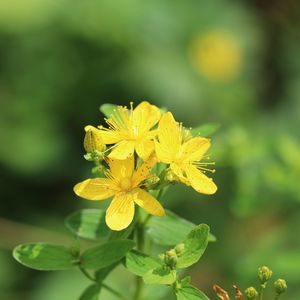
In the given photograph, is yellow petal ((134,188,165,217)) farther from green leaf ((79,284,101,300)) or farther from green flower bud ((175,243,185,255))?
green leaf ((79,284,101,300))

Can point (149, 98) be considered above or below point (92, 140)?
below

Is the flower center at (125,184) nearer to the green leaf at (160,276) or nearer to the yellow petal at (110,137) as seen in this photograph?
the yellow petal at (110,137)

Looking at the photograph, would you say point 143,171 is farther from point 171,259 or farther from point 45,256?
point 45,256

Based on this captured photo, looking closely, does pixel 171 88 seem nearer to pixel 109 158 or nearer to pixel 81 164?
pixel 81 164

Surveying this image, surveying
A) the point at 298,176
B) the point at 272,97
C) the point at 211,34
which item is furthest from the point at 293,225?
the point at 211,34

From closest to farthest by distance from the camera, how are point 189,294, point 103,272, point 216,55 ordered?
point 189,294 → point 103,272 → point 216,55

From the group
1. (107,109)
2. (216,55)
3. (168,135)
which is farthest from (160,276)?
(216,55)

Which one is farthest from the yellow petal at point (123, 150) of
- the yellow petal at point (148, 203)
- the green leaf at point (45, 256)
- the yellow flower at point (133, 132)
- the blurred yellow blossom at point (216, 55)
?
the blurred yellow blossom at point (216, 55)
